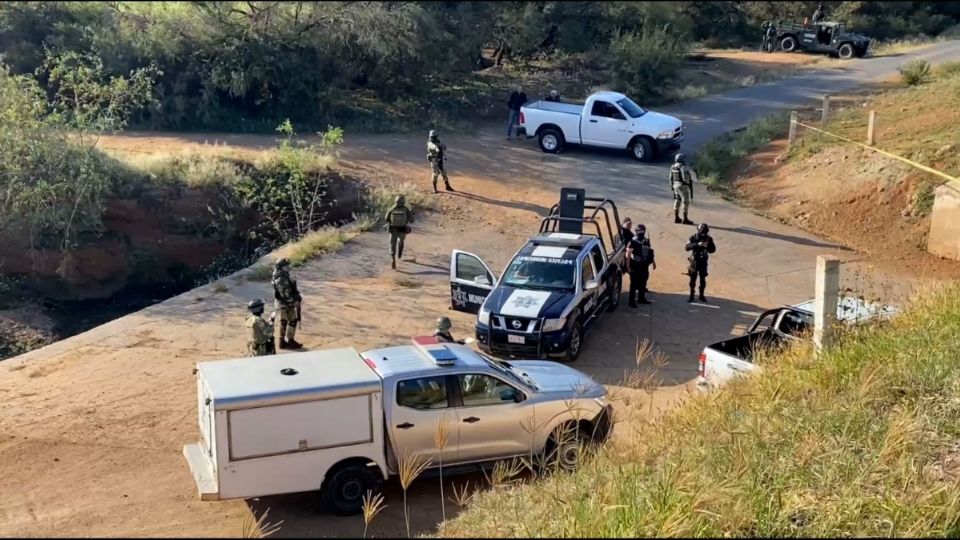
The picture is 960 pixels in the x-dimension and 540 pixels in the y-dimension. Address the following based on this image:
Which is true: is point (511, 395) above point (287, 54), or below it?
below

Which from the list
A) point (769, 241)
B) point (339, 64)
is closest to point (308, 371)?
point (769, 241)

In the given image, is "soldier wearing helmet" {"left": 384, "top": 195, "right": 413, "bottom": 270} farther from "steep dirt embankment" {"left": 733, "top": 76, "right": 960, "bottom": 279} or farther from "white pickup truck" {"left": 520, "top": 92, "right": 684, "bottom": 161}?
"white pickup truck" {"left": 520, "top": 92, "right": 684, "bottom": 161}

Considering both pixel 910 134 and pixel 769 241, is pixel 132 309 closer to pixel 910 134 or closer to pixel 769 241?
pixel 769 241

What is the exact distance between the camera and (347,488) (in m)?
9.63

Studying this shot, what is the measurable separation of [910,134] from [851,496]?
744 inches

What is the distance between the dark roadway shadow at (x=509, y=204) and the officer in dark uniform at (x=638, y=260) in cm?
553

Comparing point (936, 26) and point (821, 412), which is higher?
point (936, 26)

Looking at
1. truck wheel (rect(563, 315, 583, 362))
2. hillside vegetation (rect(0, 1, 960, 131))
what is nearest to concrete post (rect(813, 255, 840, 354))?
truck wheel (rect(563, 315, 583, 362))

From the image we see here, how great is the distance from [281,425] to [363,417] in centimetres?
83

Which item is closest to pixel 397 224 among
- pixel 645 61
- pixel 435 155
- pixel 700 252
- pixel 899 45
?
pixel 435 155

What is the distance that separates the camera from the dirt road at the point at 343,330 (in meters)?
9.99

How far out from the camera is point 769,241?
A: 20.3 m

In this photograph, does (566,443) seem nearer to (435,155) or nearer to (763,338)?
(763,338)

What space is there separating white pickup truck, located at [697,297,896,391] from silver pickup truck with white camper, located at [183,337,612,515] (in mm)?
1585
